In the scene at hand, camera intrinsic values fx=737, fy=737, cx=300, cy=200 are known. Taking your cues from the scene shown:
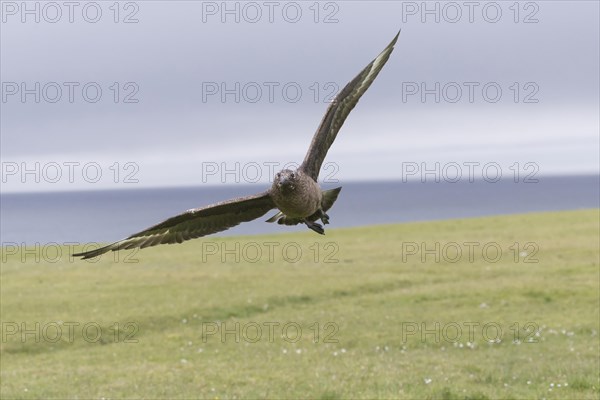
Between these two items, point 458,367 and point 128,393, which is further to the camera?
point 458,367

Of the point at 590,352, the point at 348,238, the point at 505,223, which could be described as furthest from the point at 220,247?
the point at 590,352

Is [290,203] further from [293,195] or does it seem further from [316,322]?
[316,322]

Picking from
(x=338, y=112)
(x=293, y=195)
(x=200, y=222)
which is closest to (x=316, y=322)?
(x=200, y=222)

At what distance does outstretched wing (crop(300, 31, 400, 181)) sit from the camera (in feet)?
18.4

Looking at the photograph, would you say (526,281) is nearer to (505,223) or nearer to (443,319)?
(443,319)

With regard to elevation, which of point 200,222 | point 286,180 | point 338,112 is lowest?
point 200,222

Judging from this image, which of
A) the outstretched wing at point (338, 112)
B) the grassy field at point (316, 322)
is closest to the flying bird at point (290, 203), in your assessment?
the outstretched wing at point (338, 112)

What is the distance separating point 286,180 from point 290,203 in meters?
0.15

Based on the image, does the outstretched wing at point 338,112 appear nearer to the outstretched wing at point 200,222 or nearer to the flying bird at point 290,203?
the flying bird at point 290,203

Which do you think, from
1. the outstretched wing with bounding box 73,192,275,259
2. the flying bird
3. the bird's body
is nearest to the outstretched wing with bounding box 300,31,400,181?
the flying bird

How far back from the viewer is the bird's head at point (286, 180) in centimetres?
448

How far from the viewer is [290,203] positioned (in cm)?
447

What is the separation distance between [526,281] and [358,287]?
7.29 metres

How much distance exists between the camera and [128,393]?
16.5 metres
